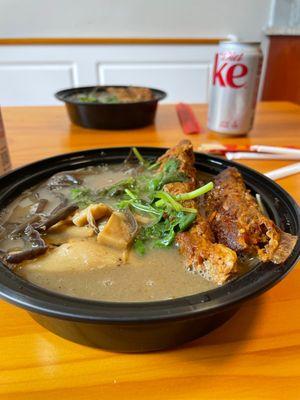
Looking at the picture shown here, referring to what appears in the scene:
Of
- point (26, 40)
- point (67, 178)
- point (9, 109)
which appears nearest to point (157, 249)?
point (67, 178)

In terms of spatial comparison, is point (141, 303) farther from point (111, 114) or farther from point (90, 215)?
point (111, 114)

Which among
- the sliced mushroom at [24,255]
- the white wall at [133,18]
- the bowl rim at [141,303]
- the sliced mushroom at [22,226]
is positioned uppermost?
the white wall at [133,18]

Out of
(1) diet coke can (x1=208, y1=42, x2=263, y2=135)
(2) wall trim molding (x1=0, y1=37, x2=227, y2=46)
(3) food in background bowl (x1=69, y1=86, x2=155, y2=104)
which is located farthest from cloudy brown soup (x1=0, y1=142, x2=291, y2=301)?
(2) wall trim molding (x1=0, y1=37, x2=227, y2=46)

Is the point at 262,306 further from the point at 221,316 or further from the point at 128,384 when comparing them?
the point at 128,384

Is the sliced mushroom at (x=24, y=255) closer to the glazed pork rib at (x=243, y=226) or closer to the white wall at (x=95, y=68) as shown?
the glazed pork rib at (x=243, y=226)

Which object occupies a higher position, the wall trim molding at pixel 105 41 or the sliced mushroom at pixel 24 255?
the wall trim molding at pixel 105 41

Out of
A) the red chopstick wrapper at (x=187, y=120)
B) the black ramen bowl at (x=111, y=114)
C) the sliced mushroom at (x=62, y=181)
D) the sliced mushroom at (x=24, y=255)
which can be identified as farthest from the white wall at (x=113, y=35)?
the sliced mushroom at (x=24, y=255)
